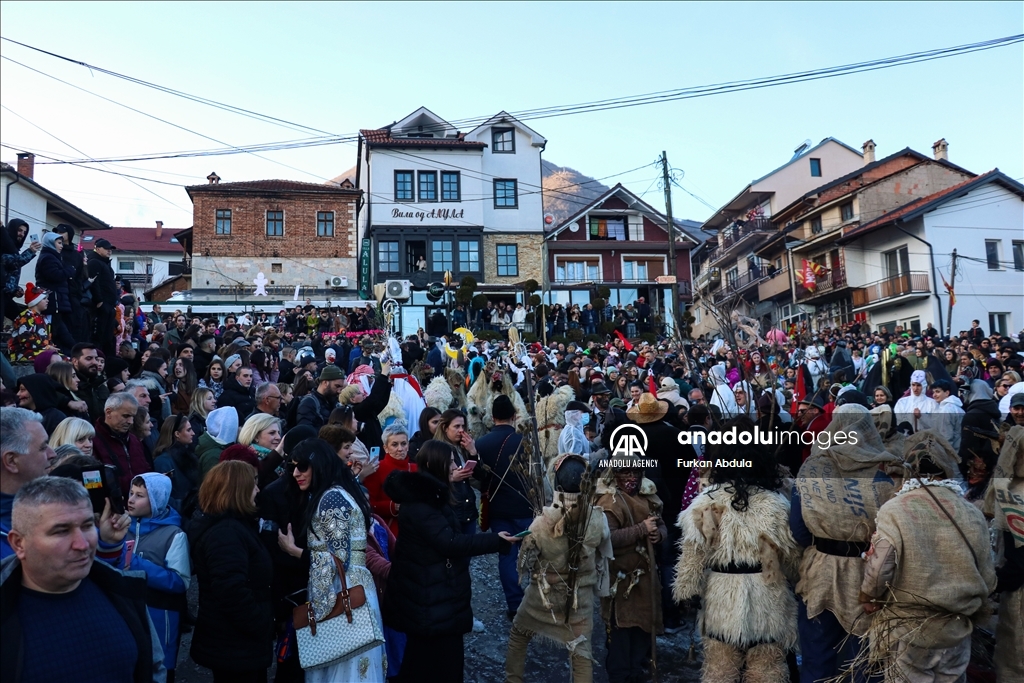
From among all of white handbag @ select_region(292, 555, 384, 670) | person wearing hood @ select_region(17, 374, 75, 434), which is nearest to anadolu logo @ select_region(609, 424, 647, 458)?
white handbag @ select_region(292, 555, 384, 670)

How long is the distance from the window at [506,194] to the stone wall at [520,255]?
5.12 feet

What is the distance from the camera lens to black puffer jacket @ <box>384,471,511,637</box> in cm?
455

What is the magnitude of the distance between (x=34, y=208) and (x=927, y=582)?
27241 millimetres

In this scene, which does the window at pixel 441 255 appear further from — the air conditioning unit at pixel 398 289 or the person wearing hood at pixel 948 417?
the person wearing hood at pixel 948 417

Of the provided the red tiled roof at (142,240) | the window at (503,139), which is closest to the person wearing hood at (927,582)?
the window at (503,139)

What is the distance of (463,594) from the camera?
4688mm

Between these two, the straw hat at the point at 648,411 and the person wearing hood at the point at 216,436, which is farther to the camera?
the straw hat at the point at 648,411

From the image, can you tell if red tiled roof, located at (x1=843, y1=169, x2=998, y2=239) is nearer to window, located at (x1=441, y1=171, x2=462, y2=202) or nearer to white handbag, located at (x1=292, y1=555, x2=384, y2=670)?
window, located at (x1=441, y1=171, x2=462, y2=202)

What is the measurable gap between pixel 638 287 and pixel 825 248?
10.1 meters

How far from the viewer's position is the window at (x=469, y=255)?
39.9 meters

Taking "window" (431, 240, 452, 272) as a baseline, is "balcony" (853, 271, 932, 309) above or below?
below

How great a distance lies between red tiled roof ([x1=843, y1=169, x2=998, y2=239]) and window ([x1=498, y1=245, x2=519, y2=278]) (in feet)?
53.6

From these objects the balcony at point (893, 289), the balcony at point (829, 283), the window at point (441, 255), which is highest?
the window at point (441, 255)

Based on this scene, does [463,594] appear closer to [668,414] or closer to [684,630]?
[684,630]
